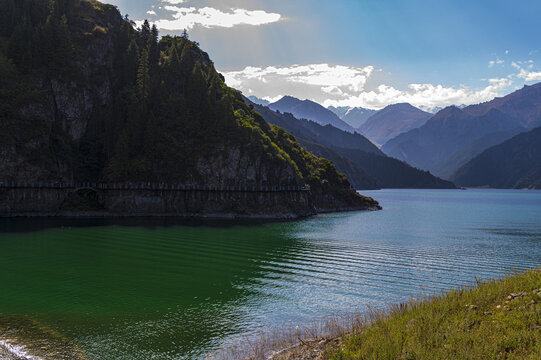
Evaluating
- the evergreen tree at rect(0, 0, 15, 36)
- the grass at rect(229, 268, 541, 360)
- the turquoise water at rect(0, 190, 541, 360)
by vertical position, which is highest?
the evergreen tree at rect(0, 0, 15, 36)

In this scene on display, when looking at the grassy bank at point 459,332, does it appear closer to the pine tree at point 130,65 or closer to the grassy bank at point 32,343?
the grassy bank at point 32,343

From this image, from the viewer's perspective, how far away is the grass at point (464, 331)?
52.4ft

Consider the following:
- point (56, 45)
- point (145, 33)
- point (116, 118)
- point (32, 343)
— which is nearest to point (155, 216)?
point (116, 118)

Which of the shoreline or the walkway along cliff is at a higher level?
the walkway along cliff

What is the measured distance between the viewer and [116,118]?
150 metres

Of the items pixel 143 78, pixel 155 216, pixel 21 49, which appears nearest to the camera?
pixel 155 216

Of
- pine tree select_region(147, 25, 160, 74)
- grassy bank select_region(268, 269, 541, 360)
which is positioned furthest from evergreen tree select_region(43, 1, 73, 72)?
grassy bank select_region(268, 269, 541, 360)

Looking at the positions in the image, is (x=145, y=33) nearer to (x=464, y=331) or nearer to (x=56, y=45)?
(x=56, y=45)

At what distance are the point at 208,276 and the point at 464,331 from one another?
3329cm

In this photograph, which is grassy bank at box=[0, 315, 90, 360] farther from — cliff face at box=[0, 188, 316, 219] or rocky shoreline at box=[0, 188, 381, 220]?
cliff face at box=[0, 188, 316, 219]

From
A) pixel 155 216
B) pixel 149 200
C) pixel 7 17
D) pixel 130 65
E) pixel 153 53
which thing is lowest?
pixel 155 216

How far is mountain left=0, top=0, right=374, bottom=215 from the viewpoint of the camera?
126812 mm

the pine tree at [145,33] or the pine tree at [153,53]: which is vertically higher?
the pine tree at [145,33]

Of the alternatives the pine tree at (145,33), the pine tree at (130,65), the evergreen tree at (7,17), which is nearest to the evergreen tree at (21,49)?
the evergreen tree at (7,17)
